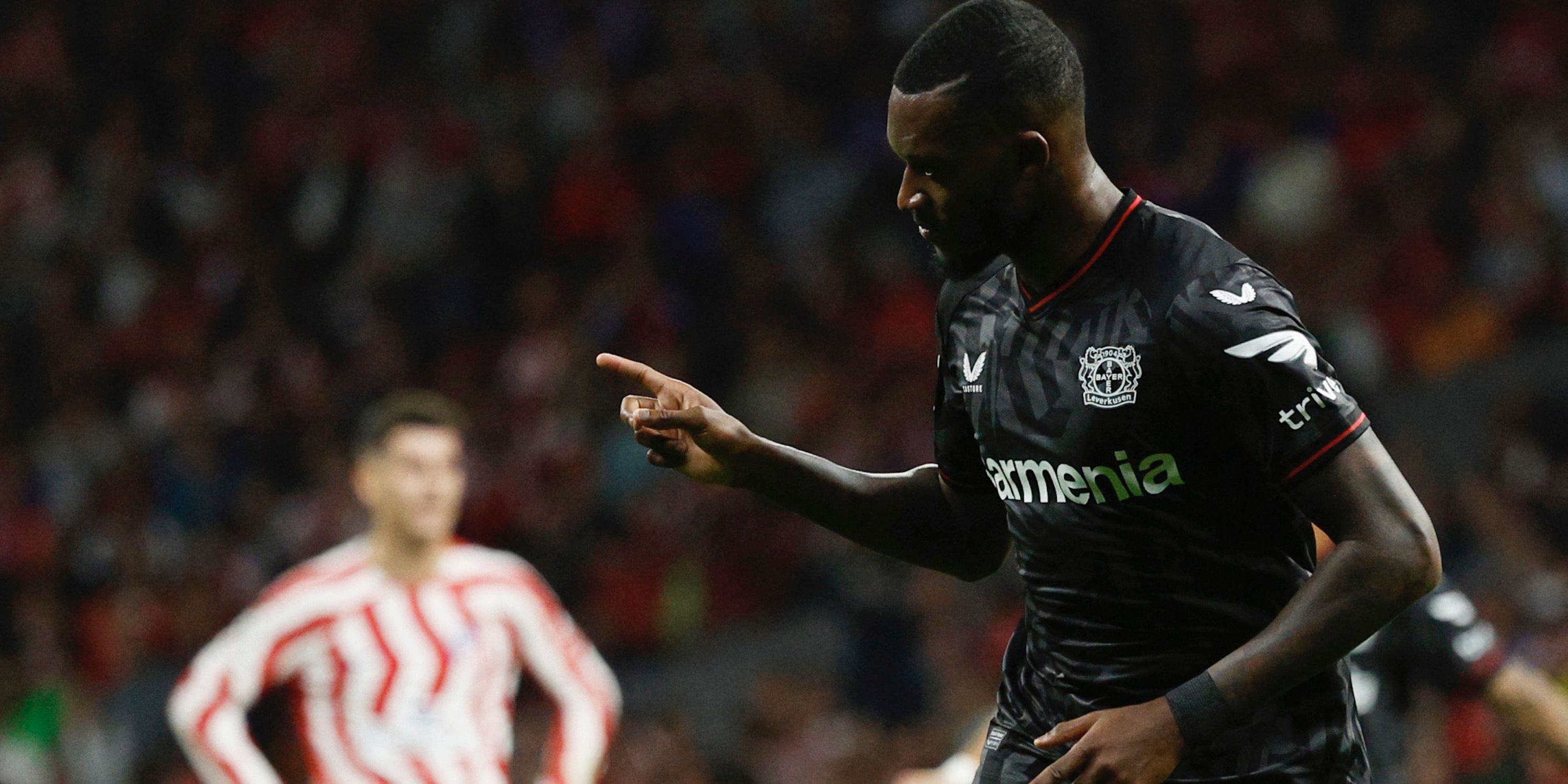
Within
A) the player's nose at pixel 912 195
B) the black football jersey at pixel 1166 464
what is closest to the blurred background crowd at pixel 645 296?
the black football jersey at pixel 1166 464

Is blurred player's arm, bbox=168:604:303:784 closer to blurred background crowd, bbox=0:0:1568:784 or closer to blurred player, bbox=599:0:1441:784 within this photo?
blurred player, bbox=599:0:1441:784

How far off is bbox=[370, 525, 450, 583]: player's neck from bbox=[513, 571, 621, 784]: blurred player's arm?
29 cm

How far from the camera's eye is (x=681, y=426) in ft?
9.37

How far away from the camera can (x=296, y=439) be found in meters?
11.1

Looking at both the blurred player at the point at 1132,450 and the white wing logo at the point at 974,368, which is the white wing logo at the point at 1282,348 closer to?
the blurred player at the point at 1132,450

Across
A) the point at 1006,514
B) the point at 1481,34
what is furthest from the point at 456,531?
the point at 1006,514

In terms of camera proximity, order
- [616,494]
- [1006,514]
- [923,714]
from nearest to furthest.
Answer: [1006,514] < [923,714] < [616,494]

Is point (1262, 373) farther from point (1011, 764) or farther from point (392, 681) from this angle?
point (392, 681)

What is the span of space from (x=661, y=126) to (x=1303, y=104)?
Answer: 4.03 metres

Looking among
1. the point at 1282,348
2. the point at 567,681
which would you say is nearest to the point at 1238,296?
the point at 1282,348

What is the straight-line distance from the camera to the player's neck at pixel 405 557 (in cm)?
546

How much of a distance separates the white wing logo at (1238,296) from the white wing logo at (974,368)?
0.46m

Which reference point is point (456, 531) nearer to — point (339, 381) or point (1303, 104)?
point (339, 381)

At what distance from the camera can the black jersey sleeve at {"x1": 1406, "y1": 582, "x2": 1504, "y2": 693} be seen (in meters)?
4.40
